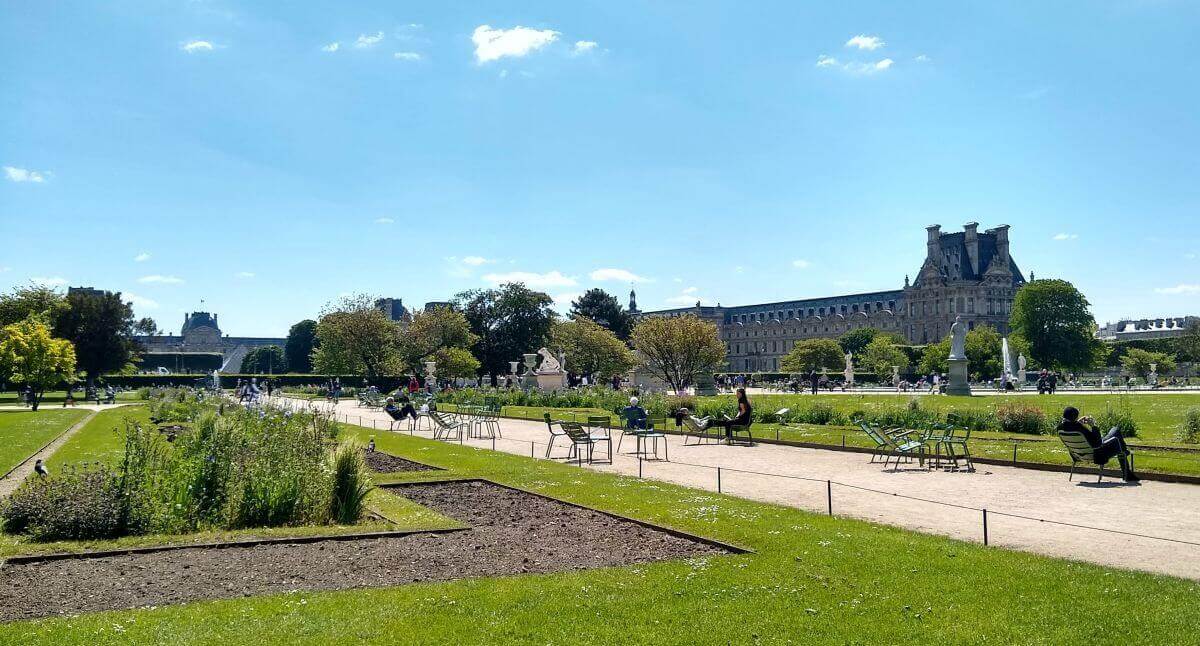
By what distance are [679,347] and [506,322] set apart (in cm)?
3064

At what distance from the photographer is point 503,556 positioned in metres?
8.34

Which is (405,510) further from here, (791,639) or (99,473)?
(791,639)

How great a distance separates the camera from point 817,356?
318ft

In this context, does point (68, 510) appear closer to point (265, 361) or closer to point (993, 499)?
point (993, 499)

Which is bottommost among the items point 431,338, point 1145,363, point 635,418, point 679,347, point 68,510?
point 68,510

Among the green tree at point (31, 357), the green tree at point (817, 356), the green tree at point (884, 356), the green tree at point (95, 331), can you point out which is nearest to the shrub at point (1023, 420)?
the green tree at point (31, 357)

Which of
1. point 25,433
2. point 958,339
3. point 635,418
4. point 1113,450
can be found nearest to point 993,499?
point 1113,450

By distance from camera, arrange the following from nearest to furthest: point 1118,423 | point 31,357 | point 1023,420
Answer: point 1118,423
point 1023,420
point 31,357

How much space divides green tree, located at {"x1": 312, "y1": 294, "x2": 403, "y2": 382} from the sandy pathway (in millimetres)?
52237

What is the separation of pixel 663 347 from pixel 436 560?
160ft

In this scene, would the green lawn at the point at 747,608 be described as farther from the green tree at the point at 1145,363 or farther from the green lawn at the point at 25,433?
the green tree at the point at 1145,363

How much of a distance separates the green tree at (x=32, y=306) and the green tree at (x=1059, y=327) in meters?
82.3

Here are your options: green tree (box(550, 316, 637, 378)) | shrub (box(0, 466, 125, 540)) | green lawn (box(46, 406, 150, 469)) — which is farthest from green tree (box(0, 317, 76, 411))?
green tree (box(550, 316, 637, 378))

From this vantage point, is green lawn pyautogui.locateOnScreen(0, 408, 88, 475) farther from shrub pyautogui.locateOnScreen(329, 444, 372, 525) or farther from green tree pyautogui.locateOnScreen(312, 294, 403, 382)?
green tree pyautogui.locateOnScreen(312, 294, 403, 382)
